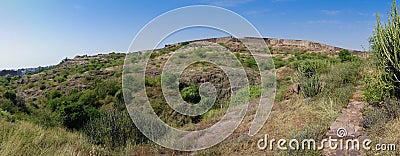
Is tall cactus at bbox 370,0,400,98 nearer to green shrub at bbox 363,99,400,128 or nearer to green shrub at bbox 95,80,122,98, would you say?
green shrub at bbox 363,99,400,128

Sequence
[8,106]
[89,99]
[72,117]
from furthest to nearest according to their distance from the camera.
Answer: [89,99] < [8,106] < [72,117]

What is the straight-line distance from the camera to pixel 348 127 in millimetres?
4480

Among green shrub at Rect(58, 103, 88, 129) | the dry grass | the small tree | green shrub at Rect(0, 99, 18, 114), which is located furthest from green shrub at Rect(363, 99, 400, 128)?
green shrub at Rect(0, 99, 18, 114)

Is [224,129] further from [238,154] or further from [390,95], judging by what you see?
[390,95]

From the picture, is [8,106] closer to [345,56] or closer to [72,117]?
[72,117]

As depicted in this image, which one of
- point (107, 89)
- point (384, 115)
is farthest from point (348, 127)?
point (107, 89)

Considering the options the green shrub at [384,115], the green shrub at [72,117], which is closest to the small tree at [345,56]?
the green shrub at [384,115]

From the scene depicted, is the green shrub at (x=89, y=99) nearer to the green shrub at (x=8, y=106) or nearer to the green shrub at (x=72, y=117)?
the green shrub at (x=8, y=106)

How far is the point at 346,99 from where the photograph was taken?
19.9ft

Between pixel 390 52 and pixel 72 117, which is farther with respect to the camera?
pixel 72 117

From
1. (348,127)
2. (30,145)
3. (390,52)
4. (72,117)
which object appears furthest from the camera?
(72,117)

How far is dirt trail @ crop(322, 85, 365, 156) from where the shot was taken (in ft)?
12.1

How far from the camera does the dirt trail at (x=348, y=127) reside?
3.70 m

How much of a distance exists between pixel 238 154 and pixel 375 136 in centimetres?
195
